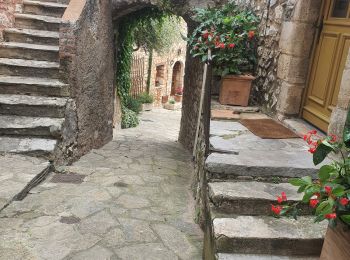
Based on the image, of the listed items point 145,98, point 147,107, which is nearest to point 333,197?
point 145,98

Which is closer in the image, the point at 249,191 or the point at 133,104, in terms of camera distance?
the point at 249,191

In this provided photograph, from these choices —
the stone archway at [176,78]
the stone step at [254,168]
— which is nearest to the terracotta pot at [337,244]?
the stone step at [254,168]

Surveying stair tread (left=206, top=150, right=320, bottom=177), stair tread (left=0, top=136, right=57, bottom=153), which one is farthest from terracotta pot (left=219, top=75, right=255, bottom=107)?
stair tread (left=0, top=136, right=57, bottom=153)

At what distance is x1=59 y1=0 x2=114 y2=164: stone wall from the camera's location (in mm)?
4770

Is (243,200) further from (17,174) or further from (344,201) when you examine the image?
(17,174)

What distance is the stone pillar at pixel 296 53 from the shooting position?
3.88 meters

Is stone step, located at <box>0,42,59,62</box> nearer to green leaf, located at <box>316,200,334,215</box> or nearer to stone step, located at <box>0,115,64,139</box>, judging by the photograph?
stone step, located at <box>0,115,64,139</box>

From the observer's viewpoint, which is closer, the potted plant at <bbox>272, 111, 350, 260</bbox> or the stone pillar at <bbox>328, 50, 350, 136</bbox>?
the potted plant at <bbox>272, 111, 350, 260</bbox>

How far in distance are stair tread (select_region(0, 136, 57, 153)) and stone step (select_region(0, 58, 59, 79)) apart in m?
1.25

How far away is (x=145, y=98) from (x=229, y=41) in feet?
35.6

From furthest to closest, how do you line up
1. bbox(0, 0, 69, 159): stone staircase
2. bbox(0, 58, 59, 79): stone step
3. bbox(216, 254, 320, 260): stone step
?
bbox(0, 58, 59, 79): stone step
bbox(0, 0, 69, 159): stone staircase
bbox(216, 254, 320, 260): stone step

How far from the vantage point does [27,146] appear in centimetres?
421

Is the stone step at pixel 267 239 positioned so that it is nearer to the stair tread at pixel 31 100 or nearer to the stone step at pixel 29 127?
the stone step at pixel 29 127

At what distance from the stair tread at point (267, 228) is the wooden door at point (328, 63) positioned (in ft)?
5.21
